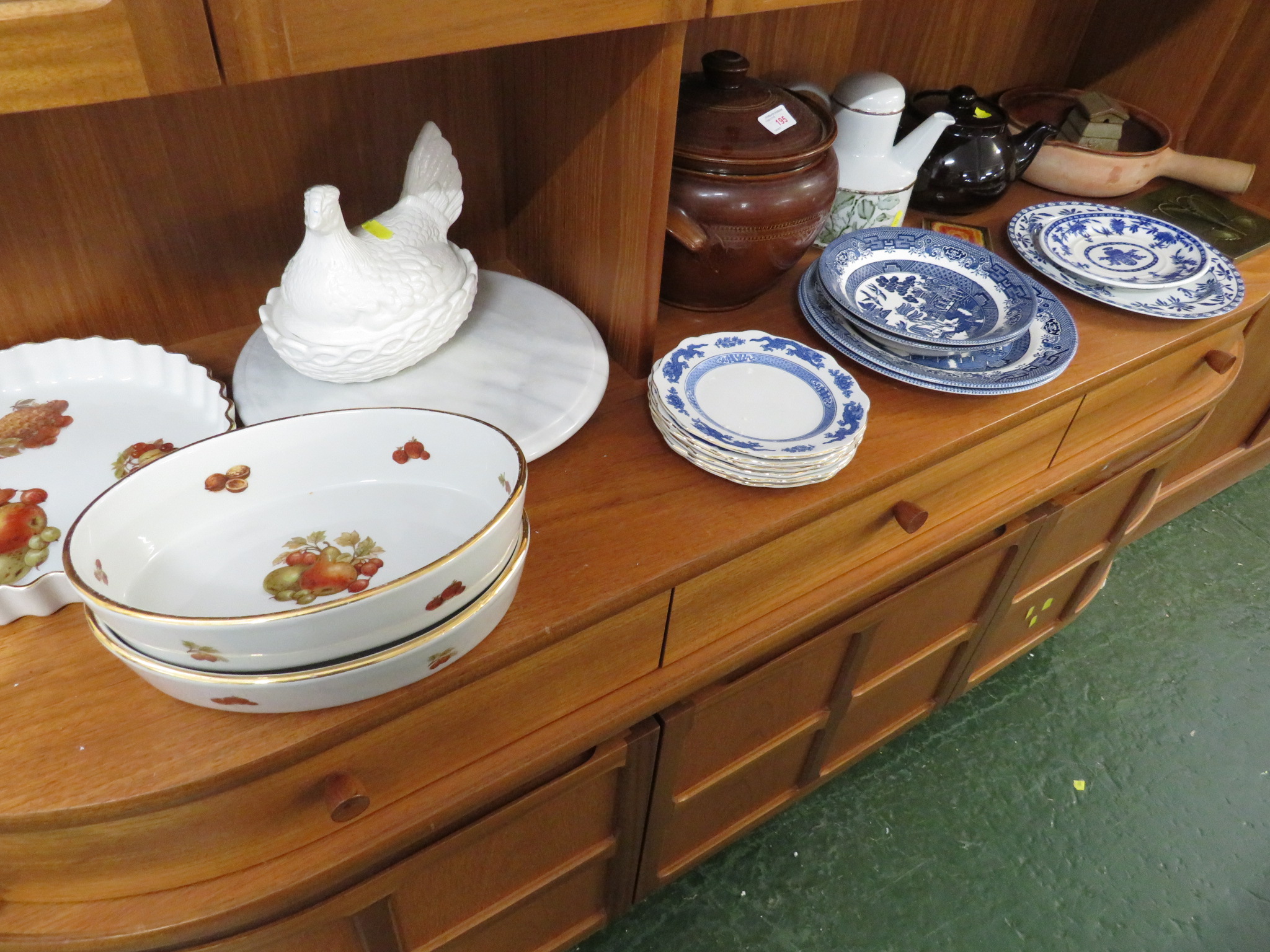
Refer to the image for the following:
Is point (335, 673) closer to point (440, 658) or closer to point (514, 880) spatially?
point (440, 658)

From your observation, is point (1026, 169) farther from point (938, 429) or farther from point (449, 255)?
point (449, 255)

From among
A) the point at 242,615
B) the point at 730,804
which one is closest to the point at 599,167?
the point at 242,615

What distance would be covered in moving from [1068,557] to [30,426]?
1344mm

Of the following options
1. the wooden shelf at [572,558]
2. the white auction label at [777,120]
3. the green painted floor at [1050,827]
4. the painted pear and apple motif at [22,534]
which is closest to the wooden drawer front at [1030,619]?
the green painted floor at [1050,827]

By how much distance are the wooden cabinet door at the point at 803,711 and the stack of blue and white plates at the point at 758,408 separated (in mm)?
284

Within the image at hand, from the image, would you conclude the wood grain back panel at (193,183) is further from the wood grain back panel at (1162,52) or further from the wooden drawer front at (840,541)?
the wood grain back panel at (1162,52)

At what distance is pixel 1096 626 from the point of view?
1.69 meters

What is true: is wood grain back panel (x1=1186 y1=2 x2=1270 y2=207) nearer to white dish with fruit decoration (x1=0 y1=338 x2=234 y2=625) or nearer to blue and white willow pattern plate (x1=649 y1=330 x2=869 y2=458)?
blue and white willow pattern plate (x1=649 y1=330 x2=869 y2=458)

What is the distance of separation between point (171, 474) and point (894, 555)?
702 millimetres

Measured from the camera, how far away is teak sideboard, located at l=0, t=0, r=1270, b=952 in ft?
1.82

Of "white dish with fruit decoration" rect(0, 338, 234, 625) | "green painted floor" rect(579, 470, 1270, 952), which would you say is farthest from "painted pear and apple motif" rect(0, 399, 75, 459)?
"green painted floor" rect(579, 470, 1270, 952)

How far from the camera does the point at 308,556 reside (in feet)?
A: 2.09

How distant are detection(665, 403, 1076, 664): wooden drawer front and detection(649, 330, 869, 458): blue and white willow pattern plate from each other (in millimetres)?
89

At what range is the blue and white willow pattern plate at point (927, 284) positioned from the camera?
3.12 feet
